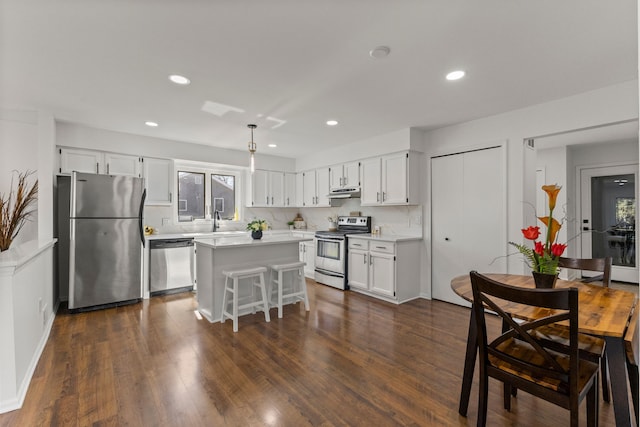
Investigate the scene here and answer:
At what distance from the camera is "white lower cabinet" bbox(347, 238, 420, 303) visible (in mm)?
4117

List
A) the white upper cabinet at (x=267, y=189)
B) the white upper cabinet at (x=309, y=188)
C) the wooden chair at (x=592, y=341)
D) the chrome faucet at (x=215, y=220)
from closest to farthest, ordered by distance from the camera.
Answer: the wooden chair at (x=592, y=341) → the chrome faucet at (x=215, y=220) → the white upper cabinet at (x=267, y=189) → the white upper cabinet at (x=309, y=188)

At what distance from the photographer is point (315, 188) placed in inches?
235

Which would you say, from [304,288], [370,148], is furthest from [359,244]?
[370,148]

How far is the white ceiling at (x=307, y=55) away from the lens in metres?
1.77

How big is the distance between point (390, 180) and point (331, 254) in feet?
5.23

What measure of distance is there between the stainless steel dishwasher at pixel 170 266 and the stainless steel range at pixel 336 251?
2126 millimetres

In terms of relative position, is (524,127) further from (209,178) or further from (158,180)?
(158,180)

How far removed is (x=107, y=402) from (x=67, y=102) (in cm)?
305

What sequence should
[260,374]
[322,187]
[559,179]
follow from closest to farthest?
[260,374] → [559,179] → [322,187]

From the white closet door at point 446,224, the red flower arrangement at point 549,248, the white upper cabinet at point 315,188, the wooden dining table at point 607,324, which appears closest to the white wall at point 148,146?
the white upper cabinet at point 315,188

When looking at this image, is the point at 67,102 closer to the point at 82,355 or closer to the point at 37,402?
the point at 82,355

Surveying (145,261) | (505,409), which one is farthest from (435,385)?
(145,261)

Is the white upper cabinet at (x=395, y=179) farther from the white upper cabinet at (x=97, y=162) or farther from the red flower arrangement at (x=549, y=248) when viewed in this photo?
the white upper cabinet at (x=97, y=162)

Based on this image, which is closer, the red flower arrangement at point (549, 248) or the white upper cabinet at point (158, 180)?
the red flower arrangement at point (549, 248)
